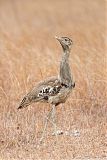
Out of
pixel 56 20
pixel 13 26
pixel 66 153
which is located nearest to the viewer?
pixel 66 153

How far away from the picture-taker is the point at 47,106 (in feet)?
27.5

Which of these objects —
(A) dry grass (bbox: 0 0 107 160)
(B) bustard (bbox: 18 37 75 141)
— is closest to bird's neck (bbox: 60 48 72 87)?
(B) bustard (bbox: 18 37 75 141)

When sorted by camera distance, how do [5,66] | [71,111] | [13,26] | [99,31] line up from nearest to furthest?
[71,111]
[5,66]
[99,31]
[13,26]

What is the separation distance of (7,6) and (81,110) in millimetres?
9442

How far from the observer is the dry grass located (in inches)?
275

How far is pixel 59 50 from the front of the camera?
11.1 m

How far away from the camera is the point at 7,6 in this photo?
1745 centimetres

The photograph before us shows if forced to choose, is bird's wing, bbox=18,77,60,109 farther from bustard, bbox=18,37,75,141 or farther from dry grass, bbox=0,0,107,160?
dry grass, bbox=0,0,107,160

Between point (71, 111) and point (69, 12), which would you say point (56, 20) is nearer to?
point (69, 12)

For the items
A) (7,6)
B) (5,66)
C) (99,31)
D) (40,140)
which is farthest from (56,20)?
(40,140)

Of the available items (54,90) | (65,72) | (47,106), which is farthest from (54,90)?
(47,106)

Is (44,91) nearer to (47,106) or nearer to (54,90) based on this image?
(54,90)

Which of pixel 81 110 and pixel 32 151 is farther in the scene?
pixel 81 110

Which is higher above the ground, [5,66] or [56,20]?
[5,66]
